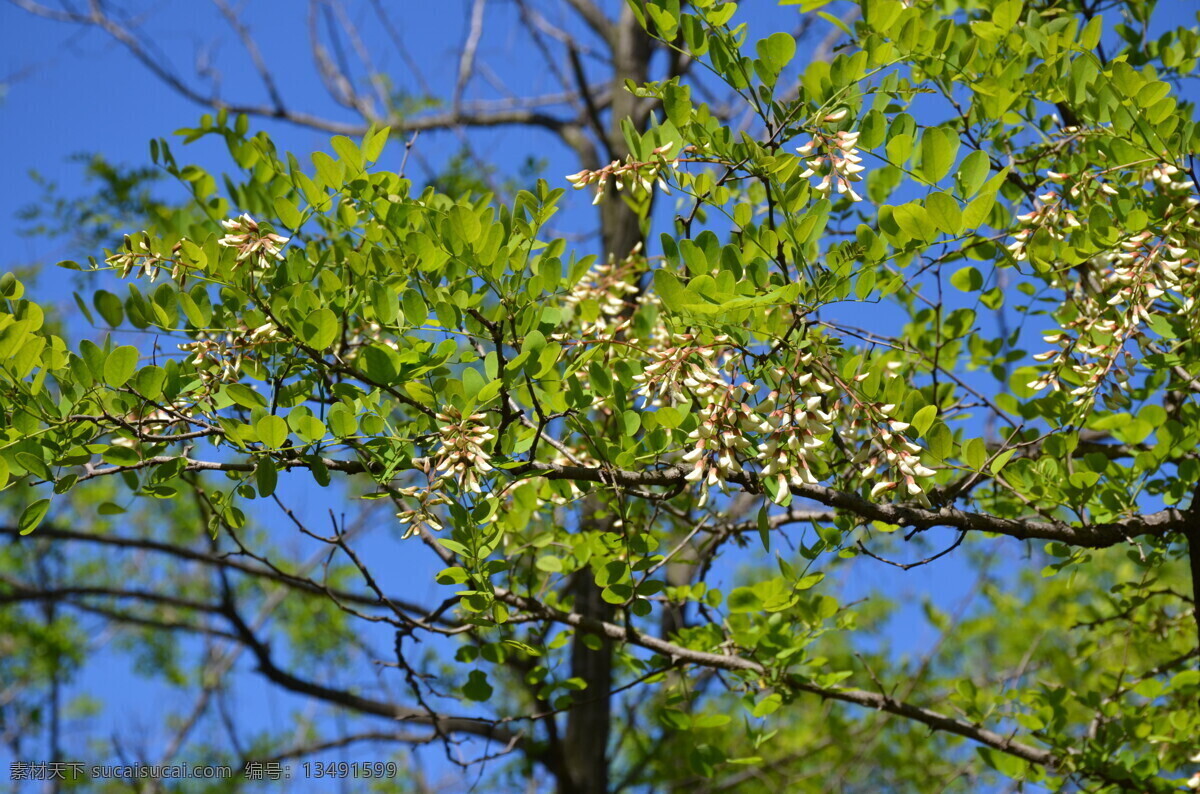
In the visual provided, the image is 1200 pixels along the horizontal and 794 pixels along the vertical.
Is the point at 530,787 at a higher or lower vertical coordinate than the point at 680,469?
higher

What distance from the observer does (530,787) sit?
15.3 feet

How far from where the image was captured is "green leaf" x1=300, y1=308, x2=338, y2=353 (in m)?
1.49

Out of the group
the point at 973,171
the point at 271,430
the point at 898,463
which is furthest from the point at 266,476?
the point at 973,171

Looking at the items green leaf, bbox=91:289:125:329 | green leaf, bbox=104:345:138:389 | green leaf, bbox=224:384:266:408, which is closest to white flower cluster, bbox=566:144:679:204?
green leaf, bbox=224:384:266:408

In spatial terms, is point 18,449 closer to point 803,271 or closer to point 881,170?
point 803,271

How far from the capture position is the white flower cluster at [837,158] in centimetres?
160

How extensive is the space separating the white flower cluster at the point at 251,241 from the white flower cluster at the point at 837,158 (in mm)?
811

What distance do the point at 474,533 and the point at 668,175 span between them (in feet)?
2.14

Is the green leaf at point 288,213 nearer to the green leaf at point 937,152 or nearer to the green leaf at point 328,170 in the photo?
the green leaf at point 328,170

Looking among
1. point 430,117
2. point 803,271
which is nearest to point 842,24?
point 803,271

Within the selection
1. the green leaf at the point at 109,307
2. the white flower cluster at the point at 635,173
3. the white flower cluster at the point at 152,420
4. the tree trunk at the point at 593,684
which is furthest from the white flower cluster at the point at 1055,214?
the tree trunk at the point at 593,684

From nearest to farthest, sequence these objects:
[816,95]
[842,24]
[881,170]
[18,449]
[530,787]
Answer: [18,449]
[816,95]
[842,24]
[881,170]
[530,787]

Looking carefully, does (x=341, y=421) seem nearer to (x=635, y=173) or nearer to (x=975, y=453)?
Answer: (x=635, y=173)

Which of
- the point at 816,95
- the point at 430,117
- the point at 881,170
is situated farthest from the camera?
the point at 430,117
